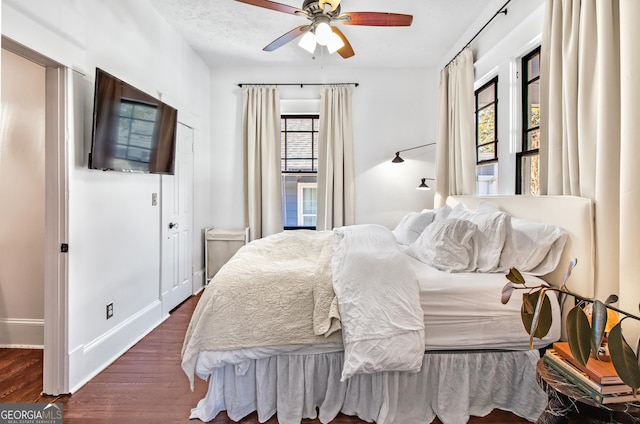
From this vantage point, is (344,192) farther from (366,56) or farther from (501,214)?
(501,214)

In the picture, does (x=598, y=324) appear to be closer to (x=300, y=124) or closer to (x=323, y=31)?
(x=323, y=31)

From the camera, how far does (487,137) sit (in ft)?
10.4

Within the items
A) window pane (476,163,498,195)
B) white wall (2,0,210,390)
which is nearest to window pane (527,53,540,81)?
window pane (476,163,498,195)

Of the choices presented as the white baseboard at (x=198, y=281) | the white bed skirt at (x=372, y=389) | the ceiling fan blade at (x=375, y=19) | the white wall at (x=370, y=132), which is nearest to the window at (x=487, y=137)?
the white wall at (x=370, y=132)

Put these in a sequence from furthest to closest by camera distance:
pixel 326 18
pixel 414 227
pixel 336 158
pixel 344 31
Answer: pixel 336 158 → pixel 344 31 → pixel 414 227 → pixel 326 18

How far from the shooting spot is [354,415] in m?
1.74

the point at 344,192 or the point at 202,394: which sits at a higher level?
the point at 344,192

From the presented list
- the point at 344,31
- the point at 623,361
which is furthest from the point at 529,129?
the point at 623,361

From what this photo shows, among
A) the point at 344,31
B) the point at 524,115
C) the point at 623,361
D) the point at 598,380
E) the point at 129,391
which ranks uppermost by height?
the point at 344,31

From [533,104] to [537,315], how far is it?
228 centimetres

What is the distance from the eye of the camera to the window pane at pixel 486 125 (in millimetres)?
3074

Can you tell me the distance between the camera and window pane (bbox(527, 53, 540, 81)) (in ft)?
8.05

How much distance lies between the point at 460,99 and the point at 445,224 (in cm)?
184

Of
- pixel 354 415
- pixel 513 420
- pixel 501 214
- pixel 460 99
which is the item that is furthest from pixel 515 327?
pixel 460 99
